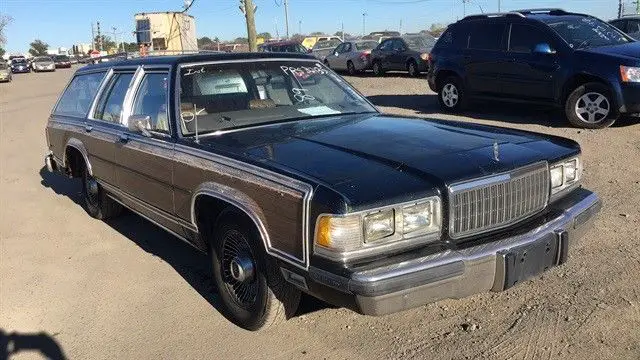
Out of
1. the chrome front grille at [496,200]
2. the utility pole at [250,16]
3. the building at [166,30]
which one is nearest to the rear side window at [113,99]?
the chrome front grille at [496,200]

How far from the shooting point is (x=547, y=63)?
369 inches

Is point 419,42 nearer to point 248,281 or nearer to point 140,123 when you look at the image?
point 140,123

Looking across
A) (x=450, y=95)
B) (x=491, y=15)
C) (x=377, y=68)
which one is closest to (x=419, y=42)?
(x=377, y=68)

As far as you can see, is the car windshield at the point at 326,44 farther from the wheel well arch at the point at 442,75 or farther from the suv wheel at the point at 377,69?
the wheel well arch at the point at 442,75

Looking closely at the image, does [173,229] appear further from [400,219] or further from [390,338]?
[400,219]

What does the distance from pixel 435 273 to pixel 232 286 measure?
1.49 m

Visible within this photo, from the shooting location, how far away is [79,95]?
627 cm

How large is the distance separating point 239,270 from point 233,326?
0.48 m

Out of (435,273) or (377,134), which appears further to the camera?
(377,134)

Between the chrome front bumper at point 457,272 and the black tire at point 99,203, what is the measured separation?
366cm

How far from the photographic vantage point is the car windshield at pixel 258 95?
4137 millimetres

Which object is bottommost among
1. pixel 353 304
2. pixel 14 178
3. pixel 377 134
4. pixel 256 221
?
pixel 14 178

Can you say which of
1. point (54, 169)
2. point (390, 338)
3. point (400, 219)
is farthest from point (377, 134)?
point (54, 169)

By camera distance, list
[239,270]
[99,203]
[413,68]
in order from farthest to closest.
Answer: [413,68] < [99,203] < [239,270]
